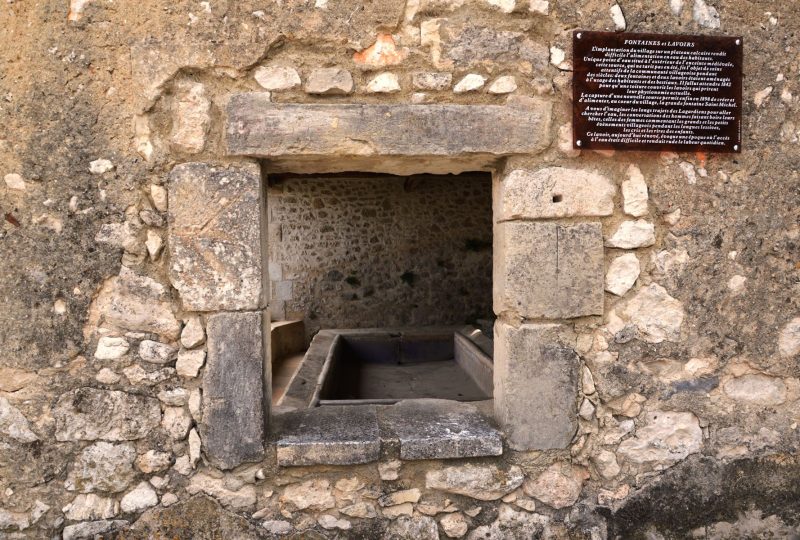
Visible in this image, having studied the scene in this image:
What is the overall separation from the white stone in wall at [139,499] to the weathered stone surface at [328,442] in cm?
52

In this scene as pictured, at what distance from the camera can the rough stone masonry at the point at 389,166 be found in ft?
6.59

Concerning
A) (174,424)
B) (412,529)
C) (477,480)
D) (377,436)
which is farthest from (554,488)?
(174,424)

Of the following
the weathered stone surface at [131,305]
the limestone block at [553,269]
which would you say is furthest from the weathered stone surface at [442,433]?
the weathered stone surface at [131,305]

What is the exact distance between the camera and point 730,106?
2172mm

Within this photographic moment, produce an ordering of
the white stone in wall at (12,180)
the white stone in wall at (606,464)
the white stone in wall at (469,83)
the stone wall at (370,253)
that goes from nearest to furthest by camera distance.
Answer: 1. the white stone in wall at (12,180)
2. the white stone in wall at (469,83)
3. the white stone in wall at (606,464)
4. the stone wall at (370,253)

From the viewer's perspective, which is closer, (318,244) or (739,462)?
(739,462)

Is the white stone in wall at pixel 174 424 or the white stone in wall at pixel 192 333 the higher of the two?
the white stone in wall at pixel 192 333

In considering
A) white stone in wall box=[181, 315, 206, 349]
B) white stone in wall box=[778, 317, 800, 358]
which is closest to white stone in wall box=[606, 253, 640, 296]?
white stone in wall box=[778, 317, 800, 358]

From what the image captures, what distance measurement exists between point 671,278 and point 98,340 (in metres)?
2.33

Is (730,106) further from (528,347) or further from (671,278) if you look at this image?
(528,347)

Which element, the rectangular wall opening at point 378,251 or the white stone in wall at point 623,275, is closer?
the white stone in wall at point 623,275

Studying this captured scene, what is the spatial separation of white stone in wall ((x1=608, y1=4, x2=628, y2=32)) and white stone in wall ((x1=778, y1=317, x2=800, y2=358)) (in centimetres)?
143

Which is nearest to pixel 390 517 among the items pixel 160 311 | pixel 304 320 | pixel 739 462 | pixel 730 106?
pixel 160 311

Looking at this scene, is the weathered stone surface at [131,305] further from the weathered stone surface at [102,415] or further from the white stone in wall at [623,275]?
the white stone in wall at [623,275]
